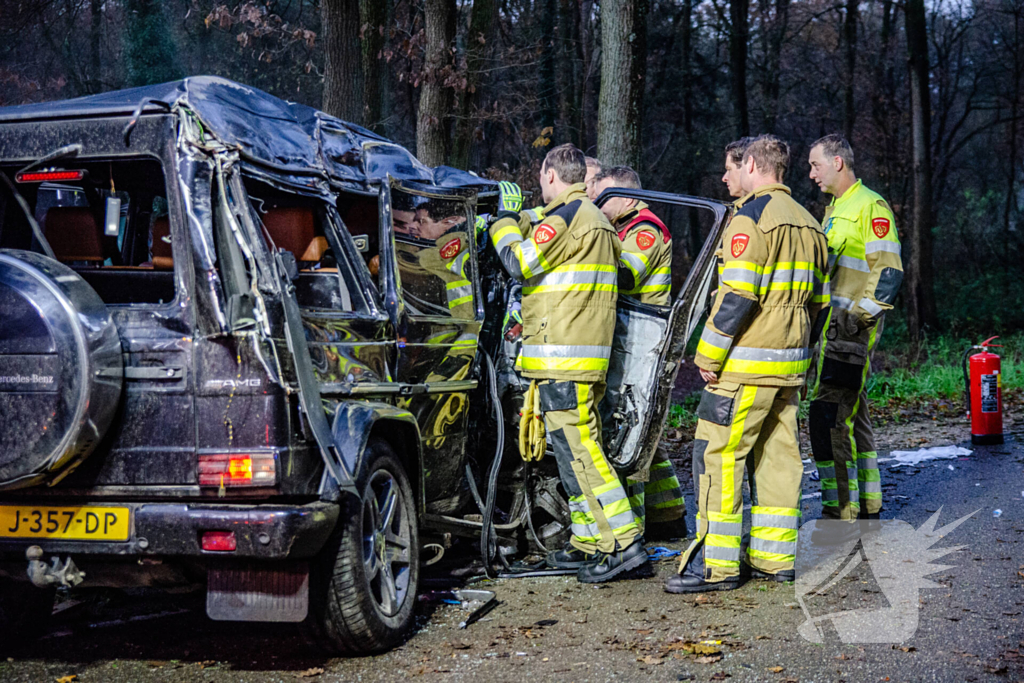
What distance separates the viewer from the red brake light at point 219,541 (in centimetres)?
354

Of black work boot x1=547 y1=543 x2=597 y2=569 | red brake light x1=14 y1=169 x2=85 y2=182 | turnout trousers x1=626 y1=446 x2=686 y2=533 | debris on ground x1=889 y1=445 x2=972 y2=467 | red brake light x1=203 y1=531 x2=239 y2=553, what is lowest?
debris on ground x1=889 y1=445 x2=972 y2=467

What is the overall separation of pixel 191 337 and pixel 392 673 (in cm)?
153

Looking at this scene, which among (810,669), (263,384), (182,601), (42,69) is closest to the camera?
(263,384)

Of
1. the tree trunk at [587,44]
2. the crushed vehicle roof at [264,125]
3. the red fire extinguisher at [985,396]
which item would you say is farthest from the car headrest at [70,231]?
the tree trunk at [587,44]

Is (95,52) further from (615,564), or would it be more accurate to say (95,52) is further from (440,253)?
(615,564)

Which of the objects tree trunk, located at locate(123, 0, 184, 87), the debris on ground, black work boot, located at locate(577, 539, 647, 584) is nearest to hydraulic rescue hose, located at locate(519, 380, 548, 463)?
black work boot, located at locate(577, 539, 647, 584)

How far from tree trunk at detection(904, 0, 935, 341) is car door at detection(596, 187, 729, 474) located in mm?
14174

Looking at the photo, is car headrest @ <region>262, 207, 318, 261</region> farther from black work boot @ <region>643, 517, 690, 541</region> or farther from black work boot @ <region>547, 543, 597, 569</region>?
black work boot @ <region>643, 517, 690, 541</region>

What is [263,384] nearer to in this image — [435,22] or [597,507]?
[597,507]

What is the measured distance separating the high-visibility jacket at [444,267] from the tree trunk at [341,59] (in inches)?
223

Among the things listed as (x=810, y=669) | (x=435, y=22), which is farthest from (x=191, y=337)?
(x=435, y=22)

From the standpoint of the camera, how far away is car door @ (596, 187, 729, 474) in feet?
17.3

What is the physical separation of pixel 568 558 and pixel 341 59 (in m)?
6.86

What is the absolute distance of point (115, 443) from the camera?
12.1 ft
